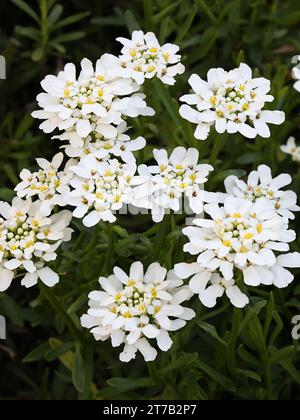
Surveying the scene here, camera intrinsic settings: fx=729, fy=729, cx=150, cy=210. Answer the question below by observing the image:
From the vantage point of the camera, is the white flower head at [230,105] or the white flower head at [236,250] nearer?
the white flower head at [236,250]

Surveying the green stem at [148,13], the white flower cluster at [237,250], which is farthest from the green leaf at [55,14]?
the white flower cluster at [237,250]

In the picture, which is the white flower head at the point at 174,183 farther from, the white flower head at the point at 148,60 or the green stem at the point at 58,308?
the green stem at the point at 58,308

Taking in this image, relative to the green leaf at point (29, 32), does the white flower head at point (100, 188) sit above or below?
below

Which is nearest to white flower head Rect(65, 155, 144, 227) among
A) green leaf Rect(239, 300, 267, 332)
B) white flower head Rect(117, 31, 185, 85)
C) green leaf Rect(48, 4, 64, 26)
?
white flower head Rect(117, 31, 185, 85)

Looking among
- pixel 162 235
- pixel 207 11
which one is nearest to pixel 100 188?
pixel 162 235

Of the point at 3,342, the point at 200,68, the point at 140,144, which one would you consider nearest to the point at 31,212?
the point at 140,144

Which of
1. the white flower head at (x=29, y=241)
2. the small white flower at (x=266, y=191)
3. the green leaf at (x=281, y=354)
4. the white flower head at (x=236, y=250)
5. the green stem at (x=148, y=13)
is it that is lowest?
the green leaf at (x=281, y=354)

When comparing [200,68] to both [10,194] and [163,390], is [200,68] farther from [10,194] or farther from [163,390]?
[163,390]
